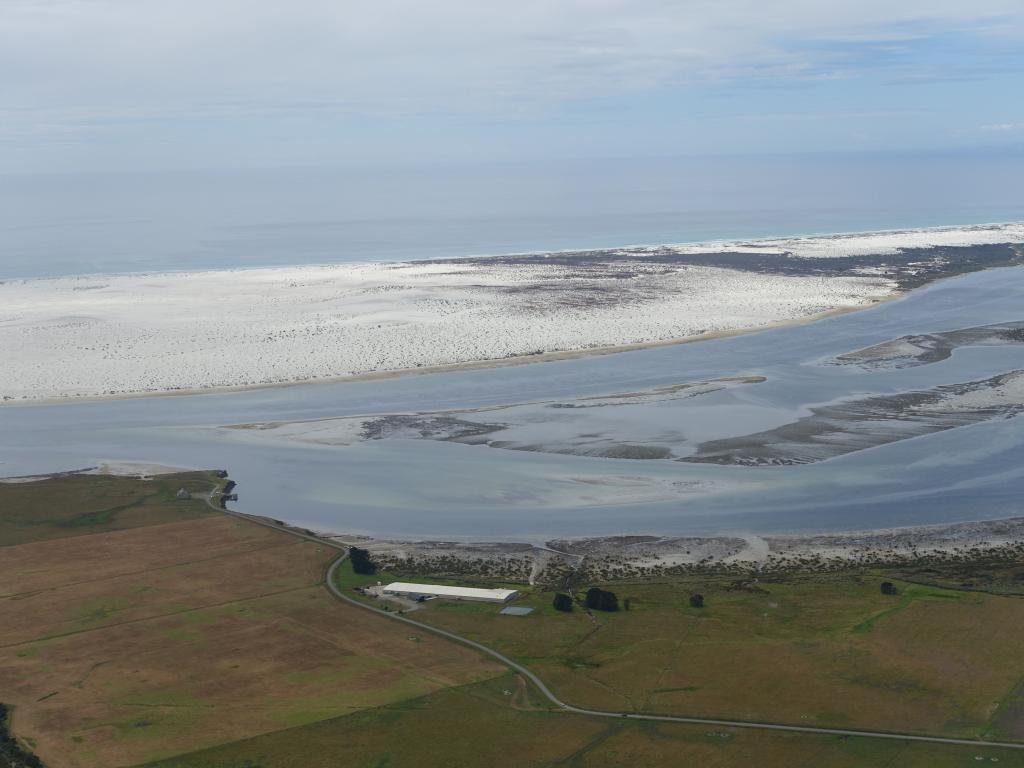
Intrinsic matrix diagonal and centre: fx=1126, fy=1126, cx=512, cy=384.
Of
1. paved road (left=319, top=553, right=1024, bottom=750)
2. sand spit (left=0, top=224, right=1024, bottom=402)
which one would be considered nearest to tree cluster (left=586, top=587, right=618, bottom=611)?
paved road (left=319, top=553, right=1024, bottom=750)

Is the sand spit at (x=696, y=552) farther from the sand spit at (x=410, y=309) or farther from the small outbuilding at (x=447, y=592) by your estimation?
the sand spit at (x=410, y=309)

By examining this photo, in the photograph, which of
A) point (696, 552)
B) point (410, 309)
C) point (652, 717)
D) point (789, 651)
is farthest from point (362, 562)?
point (410, 309)

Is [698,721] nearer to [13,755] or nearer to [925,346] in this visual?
[13,755]

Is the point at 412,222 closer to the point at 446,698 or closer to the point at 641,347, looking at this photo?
the point at 641,347

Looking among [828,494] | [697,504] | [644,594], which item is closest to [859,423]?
[828,494]

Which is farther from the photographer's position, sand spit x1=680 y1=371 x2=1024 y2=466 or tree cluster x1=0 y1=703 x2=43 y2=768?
sand spit x1=680 y1=371 x2=1024 y2=466

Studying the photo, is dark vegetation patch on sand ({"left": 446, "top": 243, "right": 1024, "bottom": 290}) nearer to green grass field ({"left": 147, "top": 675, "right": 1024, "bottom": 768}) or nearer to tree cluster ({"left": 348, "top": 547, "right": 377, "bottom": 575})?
tree cluster ({"left": 348, "top": 547, "right": 377, "bottom": 575})
